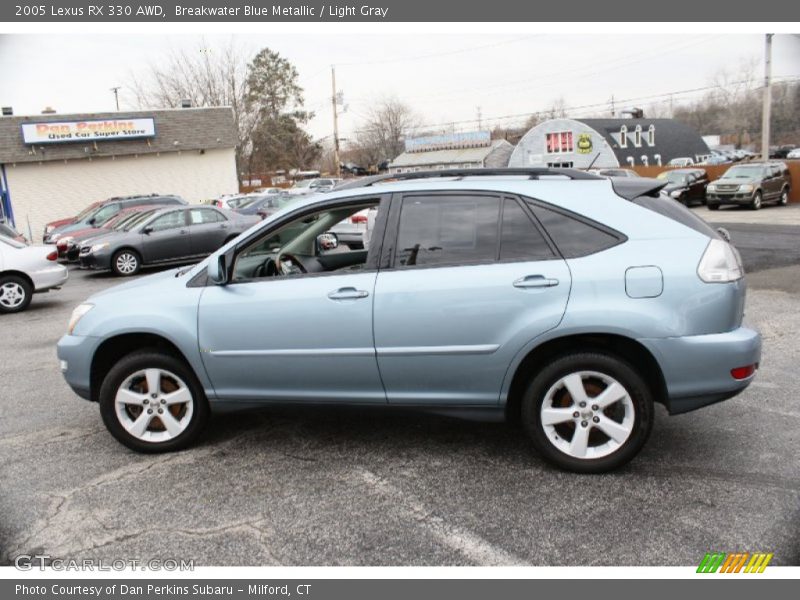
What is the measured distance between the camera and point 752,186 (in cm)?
2438

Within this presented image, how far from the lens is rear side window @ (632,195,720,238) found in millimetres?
3932

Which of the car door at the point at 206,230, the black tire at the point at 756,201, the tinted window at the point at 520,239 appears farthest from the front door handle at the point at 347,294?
the black tire at the point at 756,201

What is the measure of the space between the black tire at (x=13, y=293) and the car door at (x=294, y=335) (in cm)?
797

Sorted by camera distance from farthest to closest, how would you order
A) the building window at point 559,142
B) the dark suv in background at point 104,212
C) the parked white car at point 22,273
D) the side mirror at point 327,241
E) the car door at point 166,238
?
the building window at point 559,142 → the dark suv in background at point 104,212 → the car door at point 166,238 → the parked white car at point 22,273 → the side mirror at point 327,241

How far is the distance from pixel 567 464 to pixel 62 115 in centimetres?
3312

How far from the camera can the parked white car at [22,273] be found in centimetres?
1073

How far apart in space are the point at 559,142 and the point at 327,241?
44.2m

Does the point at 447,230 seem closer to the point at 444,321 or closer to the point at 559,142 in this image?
the point at 444,321

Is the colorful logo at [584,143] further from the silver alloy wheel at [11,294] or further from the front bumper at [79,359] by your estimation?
the front bumper at [79,359]

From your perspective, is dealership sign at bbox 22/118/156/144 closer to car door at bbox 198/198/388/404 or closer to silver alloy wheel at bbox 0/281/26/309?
silver alloy wheel at bbox 0/281/26/309

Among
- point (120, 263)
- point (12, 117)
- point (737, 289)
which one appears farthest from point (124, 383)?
point (12, 117)

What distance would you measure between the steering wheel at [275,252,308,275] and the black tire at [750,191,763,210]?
23636mm

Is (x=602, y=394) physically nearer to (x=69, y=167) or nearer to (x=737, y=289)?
(x=737, y=289)

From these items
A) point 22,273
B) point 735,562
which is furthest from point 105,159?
point 735,562
